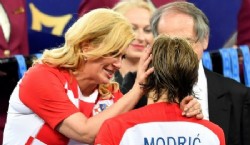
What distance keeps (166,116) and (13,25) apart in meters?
2.45

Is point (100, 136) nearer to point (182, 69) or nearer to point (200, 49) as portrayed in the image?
point (182, 69)

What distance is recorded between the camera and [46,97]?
343 cm

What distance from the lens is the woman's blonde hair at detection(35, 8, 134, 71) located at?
3.44m

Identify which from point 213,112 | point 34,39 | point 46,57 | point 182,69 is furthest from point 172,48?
point 34,39

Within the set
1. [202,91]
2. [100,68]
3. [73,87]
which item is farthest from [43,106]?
[202,91]

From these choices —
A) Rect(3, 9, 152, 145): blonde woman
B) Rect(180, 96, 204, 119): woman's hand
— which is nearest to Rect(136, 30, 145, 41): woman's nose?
Rect(3, 9, 152, 145): blonde woman

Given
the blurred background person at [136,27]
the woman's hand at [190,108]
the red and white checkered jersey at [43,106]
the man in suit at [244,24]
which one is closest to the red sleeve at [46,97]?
the red and white checkered jersey at [43,106]

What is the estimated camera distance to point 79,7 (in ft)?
18.4

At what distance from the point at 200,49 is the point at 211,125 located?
0.95m

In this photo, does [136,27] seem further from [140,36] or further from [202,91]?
[202,91]

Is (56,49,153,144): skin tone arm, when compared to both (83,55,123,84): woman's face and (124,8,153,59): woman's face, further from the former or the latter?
(124,8,153,59): woman's face

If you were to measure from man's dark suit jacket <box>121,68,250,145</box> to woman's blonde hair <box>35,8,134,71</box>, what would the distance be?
1.66 feet

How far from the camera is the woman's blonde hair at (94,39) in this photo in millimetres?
3436

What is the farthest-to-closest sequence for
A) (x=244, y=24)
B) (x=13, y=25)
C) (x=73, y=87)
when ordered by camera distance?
(x=244, y=24) < (x=13, y=25) < (x=73, y=87)
